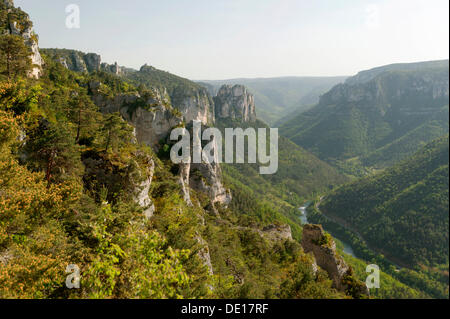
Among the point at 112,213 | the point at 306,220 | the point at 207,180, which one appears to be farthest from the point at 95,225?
the point at 306,220

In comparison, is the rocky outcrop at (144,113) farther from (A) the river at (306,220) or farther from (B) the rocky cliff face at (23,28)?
(A) the river at (306,220)

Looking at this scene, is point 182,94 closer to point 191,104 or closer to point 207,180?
point 191,104

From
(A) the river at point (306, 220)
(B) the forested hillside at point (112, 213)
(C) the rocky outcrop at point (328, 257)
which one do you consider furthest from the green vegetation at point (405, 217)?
(B) the forested hillside at point (112, 213)

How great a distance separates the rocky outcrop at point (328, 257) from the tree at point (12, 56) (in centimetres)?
4070

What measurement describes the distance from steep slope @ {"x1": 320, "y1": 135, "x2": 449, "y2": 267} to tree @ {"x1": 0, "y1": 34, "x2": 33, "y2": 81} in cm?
12672

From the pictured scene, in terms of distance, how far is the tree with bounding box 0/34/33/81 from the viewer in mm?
23219

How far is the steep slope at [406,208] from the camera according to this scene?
94.4 metres

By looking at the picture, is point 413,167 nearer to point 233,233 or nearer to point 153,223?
point 233,233

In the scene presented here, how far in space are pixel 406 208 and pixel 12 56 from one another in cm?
14192

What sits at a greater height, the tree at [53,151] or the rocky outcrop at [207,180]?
the tree at [53,151]

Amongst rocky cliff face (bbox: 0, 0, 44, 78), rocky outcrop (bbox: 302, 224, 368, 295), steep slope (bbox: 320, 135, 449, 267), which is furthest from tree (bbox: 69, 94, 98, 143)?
steep slope (bbox: 320, 135, 449, 267)

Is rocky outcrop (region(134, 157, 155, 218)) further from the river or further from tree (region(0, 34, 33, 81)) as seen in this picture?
the river

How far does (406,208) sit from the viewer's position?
10969cm

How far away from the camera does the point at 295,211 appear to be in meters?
133
